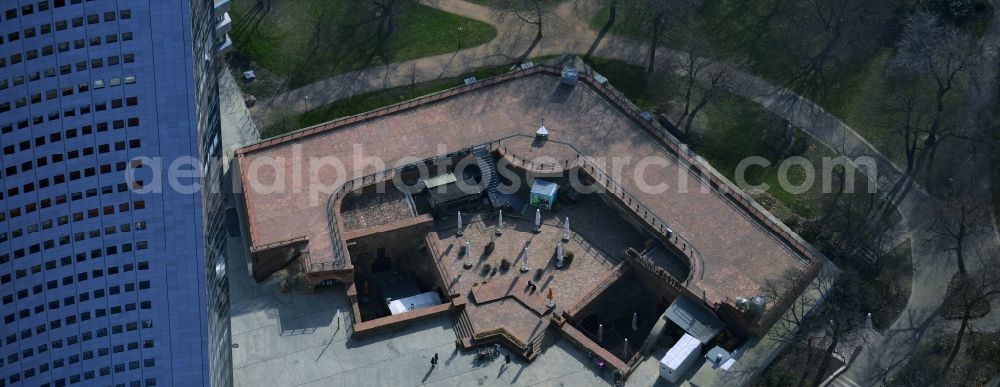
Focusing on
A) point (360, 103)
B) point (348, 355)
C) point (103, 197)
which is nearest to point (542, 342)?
point (348, 355)

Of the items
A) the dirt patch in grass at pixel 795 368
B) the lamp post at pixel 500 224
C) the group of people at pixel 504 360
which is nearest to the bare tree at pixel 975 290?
the dirt patch in grass at pixel 795 368

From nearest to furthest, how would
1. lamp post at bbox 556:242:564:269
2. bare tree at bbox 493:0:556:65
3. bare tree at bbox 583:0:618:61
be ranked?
lamp post at bbox 556:242:564:269
bare tree at bbox 583:0:618:61
bare tree at bbox 493:0:556:65

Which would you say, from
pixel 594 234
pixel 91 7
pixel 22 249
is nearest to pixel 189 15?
pixel 91 7

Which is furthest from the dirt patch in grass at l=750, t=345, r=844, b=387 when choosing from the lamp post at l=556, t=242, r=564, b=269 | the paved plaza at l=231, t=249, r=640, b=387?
the lamp post at l=556, t=242, r=564, b=269

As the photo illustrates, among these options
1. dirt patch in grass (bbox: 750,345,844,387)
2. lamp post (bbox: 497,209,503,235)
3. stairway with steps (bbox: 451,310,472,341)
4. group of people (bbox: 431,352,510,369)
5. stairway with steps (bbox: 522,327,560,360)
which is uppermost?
lamp post (bbox: 497,209,503,235)

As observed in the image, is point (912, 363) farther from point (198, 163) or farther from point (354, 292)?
point (198, 163)

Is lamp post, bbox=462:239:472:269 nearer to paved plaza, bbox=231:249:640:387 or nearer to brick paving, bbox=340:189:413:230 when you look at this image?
brick paving, bbox=340:189:413:230
